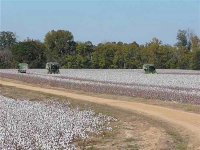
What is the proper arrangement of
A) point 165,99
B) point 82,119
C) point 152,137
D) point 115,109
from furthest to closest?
point 165,99
point 115,109
point 82,119
point 152,137

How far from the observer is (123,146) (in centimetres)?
1539

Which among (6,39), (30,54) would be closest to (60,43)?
(30,54)

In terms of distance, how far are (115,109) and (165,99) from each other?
5845 mm

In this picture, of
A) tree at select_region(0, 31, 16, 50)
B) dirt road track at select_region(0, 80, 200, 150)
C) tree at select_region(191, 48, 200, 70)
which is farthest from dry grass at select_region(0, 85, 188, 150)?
tree at select_region(0, 31, 16, 50)

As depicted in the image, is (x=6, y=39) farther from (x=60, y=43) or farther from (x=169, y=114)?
(x=169, y=114)

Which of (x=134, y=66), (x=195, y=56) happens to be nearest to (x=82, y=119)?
(x=195, y=56)

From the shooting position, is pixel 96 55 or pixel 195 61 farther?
pixel 96 55

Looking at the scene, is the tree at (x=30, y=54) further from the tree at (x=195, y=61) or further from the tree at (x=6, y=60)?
the tree at (x=195, y=61)

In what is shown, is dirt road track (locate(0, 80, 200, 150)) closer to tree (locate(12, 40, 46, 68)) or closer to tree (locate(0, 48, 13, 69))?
tree (locate(12, 40, 46, 68))

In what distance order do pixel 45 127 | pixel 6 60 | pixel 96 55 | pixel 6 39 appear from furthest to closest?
pixel 6 39
pixel 6 60
pixel 96 55
pixel 45 127

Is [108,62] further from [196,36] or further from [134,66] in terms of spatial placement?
[196,36]

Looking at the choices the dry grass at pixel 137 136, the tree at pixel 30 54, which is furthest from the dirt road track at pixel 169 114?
the tree at pixel 30 54

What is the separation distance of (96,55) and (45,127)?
10315cm

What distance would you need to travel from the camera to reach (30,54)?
399ft
